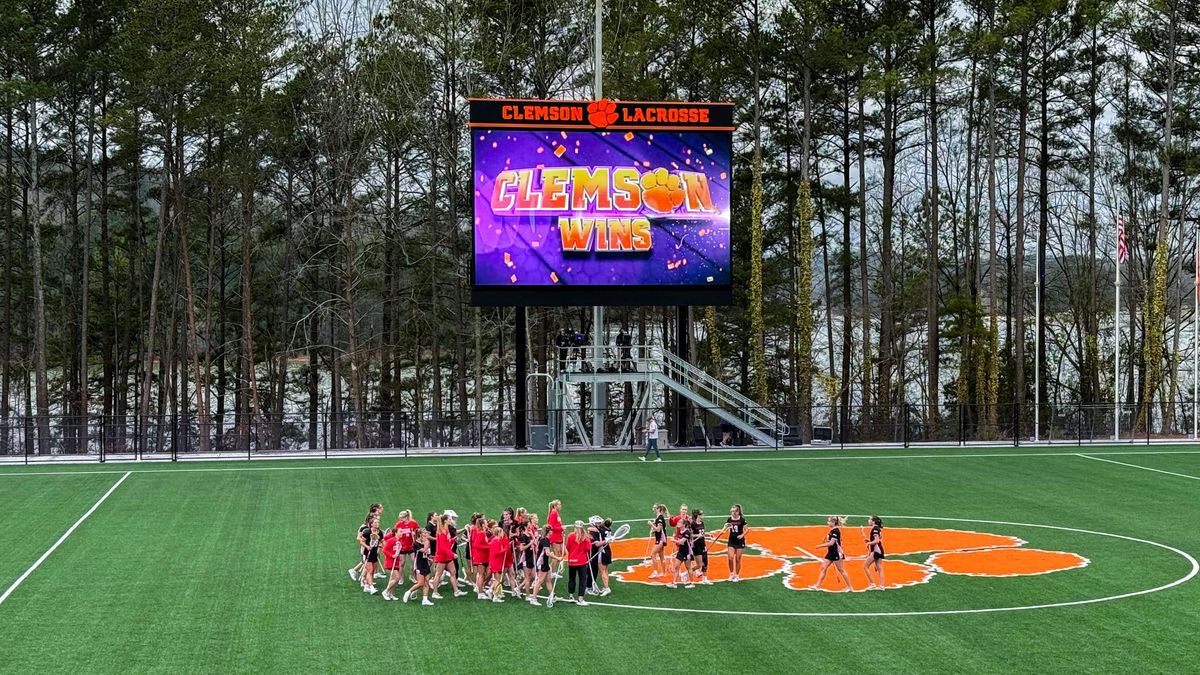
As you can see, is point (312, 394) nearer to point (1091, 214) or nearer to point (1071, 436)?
point (1071, 436)

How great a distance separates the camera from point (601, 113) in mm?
44688

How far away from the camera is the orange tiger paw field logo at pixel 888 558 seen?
23953mm

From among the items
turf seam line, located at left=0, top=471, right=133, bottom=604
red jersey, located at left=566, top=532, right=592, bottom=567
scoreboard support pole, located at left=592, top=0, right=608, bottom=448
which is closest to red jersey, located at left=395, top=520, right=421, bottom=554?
red jersey, located at left=566, top=532, right=592, bottom=567

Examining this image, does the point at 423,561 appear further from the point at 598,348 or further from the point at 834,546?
the point at 598,348

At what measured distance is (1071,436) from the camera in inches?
2110

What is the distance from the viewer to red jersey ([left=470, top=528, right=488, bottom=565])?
21562 mm

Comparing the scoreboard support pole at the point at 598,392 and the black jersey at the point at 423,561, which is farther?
the scoreboard support pole at the point at 598,392

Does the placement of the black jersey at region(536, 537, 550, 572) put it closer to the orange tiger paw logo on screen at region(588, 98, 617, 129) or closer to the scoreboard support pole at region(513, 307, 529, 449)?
the orange tiger paw logo on screen at region(588, 98, 617, 129)

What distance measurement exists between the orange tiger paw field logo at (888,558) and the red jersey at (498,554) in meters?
2.99

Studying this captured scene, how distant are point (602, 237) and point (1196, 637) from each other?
27.9m

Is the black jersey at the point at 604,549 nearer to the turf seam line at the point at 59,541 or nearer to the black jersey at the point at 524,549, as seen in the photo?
the black jersey at the point at 524,549

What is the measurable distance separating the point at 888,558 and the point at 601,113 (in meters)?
22.4

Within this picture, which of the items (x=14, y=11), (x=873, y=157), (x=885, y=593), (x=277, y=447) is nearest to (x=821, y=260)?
(x=873, y=157)

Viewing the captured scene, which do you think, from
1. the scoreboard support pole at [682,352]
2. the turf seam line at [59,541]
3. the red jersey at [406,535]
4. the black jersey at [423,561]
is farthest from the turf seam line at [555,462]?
the black jersey at [423,561]
